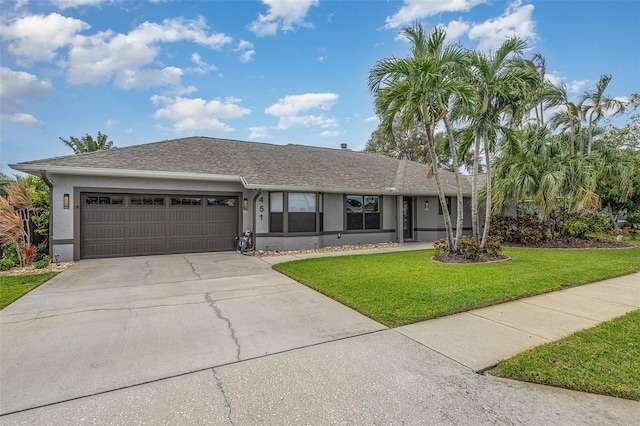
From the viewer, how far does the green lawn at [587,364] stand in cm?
271

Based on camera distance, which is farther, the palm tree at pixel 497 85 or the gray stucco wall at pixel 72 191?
the gray stucco wall at pixel 72 191

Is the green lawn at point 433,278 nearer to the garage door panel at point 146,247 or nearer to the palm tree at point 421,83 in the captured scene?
the palm tree at point 421,83

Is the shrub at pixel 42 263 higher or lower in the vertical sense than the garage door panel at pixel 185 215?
lower

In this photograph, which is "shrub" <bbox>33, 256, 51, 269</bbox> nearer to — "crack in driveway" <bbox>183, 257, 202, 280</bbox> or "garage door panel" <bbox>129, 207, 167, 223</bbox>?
"garage door panel" <bbox>129, 207, 167, 223</bbox>

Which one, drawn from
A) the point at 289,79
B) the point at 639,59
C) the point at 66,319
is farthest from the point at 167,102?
the point at 639,59

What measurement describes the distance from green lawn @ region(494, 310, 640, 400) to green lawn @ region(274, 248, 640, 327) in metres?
1.39

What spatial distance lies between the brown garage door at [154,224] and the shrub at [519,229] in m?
11.1

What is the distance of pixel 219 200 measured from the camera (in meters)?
11.6

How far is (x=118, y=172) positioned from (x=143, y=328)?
7.12 m

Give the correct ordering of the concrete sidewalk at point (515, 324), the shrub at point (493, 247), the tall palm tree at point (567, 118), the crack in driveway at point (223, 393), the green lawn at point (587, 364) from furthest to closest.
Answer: the tall palm tree at point (567, 118), the shrub at point (493, 247), the concrete sidewalk at point (515, 324), the green lawn at point (587, 364), the crack in driveway at point (223, 393)

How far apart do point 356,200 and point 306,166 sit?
2709 mm

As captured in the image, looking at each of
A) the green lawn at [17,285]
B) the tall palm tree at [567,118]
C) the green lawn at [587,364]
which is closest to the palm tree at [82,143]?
the green lawn at [17,285]

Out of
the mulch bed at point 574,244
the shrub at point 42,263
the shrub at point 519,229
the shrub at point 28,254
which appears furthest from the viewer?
the shrub at point 519,229

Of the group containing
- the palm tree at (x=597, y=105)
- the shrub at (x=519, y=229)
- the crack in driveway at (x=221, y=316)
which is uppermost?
the palm tree at (x=597, y=105)
